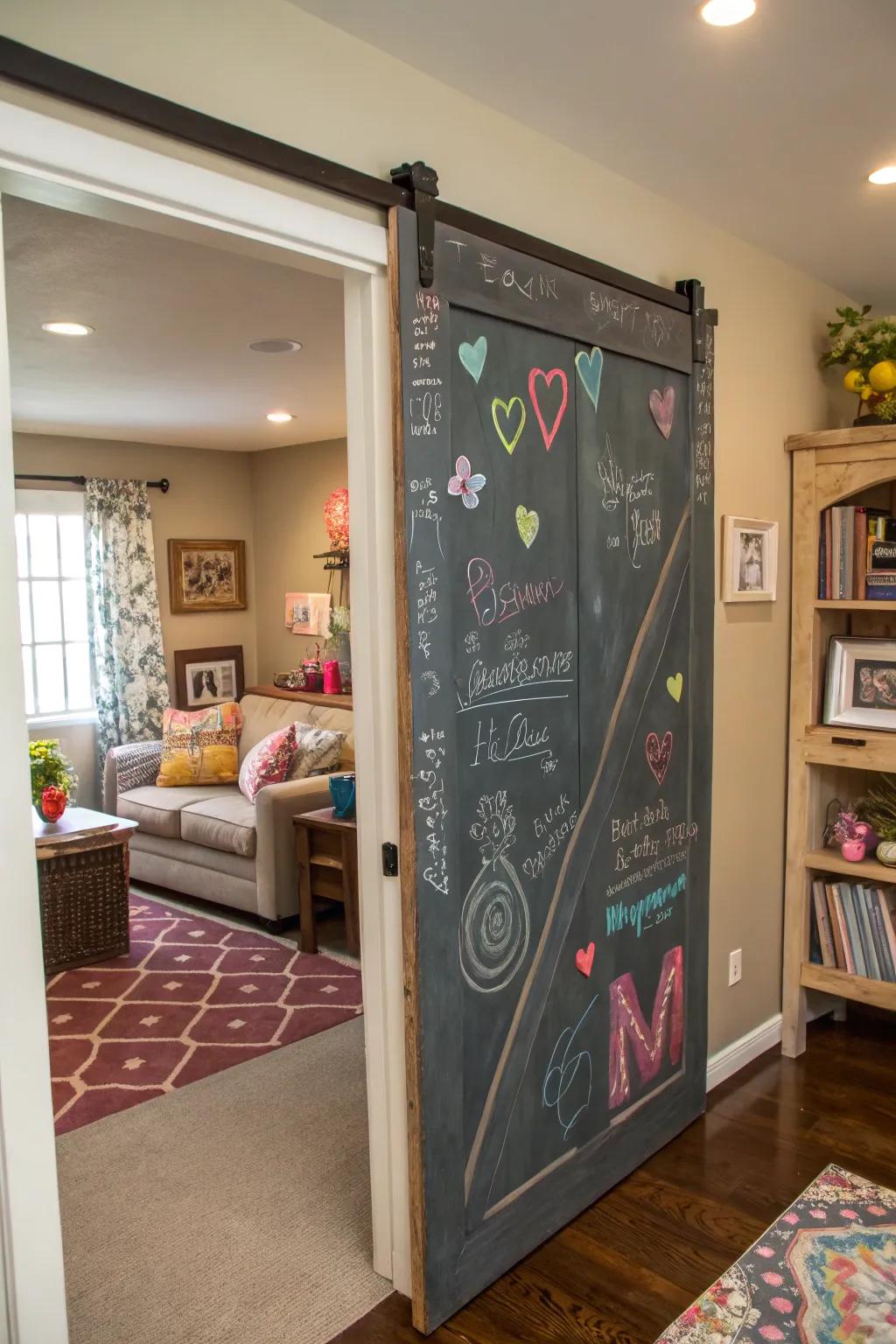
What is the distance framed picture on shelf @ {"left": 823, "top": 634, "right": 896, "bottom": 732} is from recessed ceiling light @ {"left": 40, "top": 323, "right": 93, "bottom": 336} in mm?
2781

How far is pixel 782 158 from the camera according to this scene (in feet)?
7.97

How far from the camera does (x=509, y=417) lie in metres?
2.18

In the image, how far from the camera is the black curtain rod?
19.0ft

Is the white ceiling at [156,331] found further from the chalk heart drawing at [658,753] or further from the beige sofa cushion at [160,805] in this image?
the beige sofa cushion at [160,805]

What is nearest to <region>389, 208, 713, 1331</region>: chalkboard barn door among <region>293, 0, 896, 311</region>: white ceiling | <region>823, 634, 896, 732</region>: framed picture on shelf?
<region>293, 0, 896, 311</region>: white ceiling

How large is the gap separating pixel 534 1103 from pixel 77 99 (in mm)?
2186

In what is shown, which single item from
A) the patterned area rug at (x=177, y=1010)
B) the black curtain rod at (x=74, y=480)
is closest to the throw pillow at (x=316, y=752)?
the patterned area rug at (x=177, y=1010)

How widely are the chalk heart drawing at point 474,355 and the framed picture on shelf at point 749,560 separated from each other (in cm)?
120

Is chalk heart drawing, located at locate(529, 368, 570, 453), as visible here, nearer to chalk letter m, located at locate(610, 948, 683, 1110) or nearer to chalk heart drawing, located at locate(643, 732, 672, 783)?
chalk heart drawing, located at locate(643, 732, 672, 783)

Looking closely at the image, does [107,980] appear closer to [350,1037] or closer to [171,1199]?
[350,1037]

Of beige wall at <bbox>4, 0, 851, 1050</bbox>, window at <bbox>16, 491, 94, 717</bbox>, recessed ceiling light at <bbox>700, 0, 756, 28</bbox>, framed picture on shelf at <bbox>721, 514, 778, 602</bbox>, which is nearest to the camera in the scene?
beige wall at <bbox>4, 0, 851, 1050</bbox>

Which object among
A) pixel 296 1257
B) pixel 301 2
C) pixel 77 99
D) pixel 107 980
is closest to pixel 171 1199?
pixel 296 1257

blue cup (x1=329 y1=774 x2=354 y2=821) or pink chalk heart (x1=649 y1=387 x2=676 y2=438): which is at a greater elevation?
pink chalk heart (x1=649 y1=387 x2=676 y2=438)

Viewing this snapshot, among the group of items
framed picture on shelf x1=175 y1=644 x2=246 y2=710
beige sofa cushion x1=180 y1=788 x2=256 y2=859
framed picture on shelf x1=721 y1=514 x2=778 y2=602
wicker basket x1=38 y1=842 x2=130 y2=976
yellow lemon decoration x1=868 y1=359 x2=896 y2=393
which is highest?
yellow lemon decoration x1=868 y1=359 x2=896 y2=393
